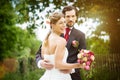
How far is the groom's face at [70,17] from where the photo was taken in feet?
10.8

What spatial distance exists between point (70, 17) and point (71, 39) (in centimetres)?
22

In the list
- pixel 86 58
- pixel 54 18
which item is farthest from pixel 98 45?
pixel 54 18

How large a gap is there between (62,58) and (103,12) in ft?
2.11

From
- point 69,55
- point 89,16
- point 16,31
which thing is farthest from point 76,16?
point 16,31

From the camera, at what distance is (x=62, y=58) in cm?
323

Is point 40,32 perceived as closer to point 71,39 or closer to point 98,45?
point 71,39

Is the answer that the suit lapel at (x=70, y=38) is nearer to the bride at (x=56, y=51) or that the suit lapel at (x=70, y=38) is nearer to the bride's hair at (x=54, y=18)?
the bride at (x=56, y=51)

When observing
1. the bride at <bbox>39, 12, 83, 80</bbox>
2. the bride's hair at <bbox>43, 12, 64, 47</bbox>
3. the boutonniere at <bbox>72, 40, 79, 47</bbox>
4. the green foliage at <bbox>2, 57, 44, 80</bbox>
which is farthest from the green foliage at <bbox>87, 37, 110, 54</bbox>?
the green foliage at <bbox>2, 57, 44, 80</bbox>

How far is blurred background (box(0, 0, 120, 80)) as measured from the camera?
334cm

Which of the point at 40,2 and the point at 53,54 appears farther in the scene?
the point at 40,2

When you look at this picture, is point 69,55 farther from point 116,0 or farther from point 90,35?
point 116,0

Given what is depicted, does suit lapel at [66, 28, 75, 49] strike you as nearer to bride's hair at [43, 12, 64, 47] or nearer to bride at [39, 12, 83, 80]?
bride at [39, 12, 83, 80]

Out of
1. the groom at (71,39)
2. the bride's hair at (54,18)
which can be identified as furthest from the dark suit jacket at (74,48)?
the bride's hair at (54,18)

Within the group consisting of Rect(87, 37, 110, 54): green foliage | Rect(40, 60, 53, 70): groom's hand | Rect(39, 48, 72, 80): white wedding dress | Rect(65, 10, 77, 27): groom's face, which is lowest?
Rect(39, 48, 72, 80): white wedding dress
